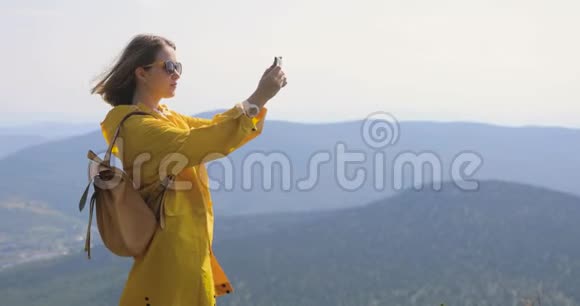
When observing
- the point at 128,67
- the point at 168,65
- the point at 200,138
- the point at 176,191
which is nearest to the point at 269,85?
the point at 200,138

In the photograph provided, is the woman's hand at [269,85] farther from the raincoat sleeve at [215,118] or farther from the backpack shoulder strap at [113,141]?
the backpack shoulder strap at [113,141]

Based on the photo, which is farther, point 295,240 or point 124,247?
point 295,240

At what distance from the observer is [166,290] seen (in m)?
3.91

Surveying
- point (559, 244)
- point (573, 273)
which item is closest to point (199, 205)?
point (573, 273)

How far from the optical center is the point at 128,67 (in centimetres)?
409

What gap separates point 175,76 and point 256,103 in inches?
25.8

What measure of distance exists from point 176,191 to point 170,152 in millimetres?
322

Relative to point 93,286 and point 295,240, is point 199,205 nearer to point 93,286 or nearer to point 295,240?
point 93,286

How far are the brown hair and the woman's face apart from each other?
0.12 ft

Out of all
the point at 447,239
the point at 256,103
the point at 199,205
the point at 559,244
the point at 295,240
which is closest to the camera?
the point at 256,103

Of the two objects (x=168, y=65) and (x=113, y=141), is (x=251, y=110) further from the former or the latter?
(x=113, y=141)

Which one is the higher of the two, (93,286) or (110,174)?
(110,174)

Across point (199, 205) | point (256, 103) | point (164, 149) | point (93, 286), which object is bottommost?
point (93, 286)

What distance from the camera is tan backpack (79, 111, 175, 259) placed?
382 cm
